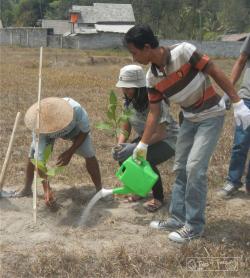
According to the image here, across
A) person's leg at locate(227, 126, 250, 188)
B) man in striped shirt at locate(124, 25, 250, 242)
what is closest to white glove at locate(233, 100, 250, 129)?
man in striped shirt at locate(124, 25, 250, 242)

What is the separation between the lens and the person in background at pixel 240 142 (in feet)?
15.1

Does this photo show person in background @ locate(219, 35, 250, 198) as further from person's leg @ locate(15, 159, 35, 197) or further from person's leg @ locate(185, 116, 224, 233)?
person's leg @ locate(15, 159, 35, 197)

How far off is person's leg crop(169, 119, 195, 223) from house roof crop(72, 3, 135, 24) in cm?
4499

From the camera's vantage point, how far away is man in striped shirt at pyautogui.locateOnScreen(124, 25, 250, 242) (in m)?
3.39

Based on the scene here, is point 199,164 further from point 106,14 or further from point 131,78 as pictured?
point 106,14

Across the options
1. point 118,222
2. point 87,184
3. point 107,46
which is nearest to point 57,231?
point 118,222

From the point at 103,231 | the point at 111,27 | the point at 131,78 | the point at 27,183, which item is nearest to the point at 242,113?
the point at 131,78

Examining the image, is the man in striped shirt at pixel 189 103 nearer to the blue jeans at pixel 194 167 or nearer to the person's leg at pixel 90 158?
the blue jeans at pixel 194 167

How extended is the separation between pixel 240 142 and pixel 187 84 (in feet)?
4.75

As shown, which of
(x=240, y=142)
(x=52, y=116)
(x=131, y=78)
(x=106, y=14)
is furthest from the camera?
(x=106, y=14)

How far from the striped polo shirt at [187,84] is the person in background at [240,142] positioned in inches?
41.3

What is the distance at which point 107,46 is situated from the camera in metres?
39.7

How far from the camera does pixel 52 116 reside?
402cm

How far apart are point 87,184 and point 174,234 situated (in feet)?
5.14
